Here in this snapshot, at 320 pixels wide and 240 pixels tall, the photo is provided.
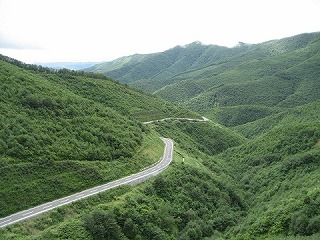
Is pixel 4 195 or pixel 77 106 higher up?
pixel 77 106

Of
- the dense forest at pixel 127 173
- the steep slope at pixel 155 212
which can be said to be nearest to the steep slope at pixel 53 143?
the dense forest at pixel 127 173

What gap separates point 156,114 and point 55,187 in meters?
81.4

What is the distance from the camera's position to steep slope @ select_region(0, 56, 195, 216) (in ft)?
173

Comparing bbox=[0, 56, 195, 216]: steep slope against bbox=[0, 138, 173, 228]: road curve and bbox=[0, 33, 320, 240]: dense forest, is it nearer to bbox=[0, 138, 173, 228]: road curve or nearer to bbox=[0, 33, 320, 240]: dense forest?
bbox=[0, 33, 320, 240]: dense forest

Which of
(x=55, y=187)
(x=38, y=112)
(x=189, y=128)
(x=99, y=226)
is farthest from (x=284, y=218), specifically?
(x=189, y=128)

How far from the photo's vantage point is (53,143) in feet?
210

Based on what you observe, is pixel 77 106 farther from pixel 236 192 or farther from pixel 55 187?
pixel 236 192

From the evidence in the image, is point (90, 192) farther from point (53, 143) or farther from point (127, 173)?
point (53, 143)

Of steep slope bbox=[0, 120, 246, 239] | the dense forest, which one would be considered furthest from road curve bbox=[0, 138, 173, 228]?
steep slope bbox=[0, 120, 246, 239]

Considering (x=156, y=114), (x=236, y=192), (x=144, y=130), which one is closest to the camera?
(x=236, y=192)

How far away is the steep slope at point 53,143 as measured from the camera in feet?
173

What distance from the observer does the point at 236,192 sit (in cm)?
8075

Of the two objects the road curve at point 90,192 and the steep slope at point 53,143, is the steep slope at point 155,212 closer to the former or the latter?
the road curve at point 90,192

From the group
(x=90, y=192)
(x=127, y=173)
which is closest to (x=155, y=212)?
(x=90, y=192)
